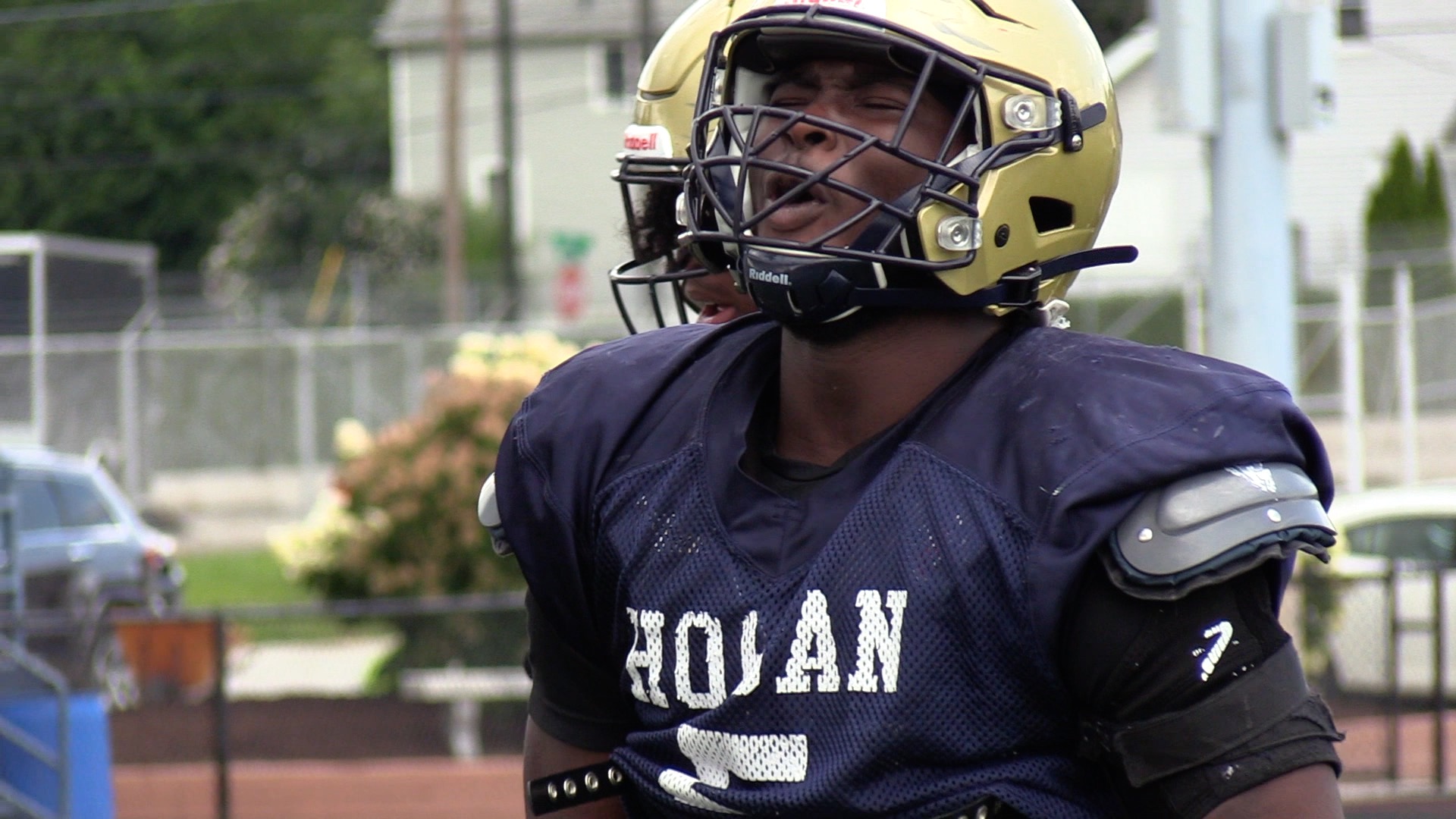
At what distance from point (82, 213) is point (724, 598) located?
40.0m

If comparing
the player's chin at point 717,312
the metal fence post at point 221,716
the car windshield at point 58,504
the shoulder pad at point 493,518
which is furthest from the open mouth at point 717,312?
the car windshield at point 58,504

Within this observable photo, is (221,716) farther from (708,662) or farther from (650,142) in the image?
(708,662)

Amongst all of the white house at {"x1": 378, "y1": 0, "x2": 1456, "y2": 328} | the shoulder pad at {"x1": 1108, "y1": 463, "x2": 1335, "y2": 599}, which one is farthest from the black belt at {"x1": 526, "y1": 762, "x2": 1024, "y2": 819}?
the white house at {"x1": 378, "y1": 0, "x2": 1456, "y2": 328}

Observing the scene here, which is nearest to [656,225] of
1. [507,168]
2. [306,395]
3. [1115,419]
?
[1115,419]

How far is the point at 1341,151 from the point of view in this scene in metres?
22.7

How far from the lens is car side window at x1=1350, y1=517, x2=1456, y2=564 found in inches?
391

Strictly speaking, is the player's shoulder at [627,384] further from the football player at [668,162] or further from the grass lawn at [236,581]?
the grass lawn at [236,581]

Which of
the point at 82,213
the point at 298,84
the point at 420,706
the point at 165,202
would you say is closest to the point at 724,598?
the point at 420,706

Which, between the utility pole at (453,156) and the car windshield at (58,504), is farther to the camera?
the utility pole at (453,156)

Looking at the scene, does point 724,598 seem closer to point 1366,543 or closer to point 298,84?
point 1366,543

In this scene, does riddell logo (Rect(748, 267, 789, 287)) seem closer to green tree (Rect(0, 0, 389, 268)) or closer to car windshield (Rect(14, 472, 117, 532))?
car windshield (Rect(14, 472, 117, 532))

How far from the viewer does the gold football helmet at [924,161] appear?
1.82 metres

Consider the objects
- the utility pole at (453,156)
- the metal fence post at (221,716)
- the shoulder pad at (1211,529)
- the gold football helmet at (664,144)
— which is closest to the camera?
the shoulder pad at (1211,529)

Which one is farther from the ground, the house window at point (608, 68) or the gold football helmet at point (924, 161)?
the house window at point (608, 68)
